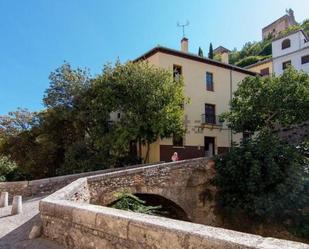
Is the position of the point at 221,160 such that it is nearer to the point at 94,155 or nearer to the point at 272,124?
the point at 272,124

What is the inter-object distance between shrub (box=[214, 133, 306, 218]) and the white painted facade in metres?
22.2

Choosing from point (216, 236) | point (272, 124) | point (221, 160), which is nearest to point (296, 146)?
point (221, 160)

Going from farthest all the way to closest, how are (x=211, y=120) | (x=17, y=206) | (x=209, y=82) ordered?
(x=209, y=82), (x=211, y=120), (x=17, y=206)

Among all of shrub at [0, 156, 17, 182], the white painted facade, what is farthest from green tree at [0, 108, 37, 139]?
the white painted facade

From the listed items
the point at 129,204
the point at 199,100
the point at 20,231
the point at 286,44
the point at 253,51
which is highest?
the point at 253,51

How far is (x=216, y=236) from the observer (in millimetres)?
2818

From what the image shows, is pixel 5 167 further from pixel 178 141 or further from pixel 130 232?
pixel 130 232

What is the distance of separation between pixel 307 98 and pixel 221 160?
27.3 feet

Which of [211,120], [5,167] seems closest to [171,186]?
[211,120]

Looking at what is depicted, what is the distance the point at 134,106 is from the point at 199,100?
6.53 metres

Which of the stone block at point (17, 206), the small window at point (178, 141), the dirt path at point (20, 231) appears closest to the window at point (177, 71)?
the small window at point (178, 141)

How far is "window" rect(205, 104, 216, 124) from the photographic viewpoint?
23.4m

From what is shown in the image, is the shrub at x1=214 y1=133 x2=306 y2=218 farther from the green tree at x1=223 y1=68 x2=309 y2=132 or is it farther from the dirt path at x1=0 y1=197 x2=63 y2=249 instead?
the dirt path at x1=0 y1=197 x2=63 y2=249

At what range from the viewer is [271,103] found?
1812 cm
